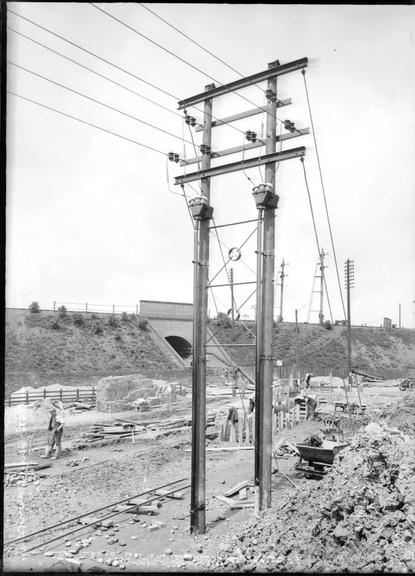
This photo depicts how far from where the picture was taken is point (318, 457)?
36.0 ft

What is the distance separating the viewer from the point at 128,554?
7.36 m

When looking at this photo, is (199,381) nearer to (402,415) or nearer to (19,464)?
(19,464)

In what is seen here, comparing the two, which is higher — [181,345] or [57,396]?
[181,345]

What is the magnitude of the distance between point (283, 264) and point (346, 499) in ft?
203

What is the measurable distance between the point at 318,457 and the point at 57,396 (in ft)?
60.8

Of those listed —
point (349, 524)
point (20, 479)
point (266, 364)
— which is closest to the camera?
point (349, 524)

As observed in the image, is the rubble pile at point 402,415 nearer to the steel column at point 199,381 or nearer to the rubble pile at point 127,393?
the steel column at point 199,381

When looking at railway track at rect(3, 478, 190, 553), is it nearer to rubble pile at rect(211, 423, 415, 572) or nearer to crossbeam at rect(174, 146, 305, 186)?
rubble pile at rect(211, 423, 415, 572)

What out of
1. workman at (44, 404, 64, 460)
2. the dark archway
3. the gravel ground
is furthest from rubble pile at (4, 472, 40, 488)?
the dark archway

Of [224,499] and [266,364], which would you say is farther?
[224,499]

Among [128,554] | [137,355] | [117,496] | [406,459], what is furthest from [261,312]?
[137,355]

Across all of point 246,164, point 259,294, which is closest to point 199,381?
point 259,294

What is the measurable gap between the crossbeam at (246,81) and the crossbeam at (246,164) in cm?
140

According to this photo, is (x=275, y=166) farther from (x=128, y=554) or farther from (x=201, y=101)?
(x=128, y=554)
